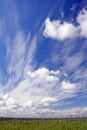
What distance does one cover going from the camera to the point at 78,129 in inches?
2913

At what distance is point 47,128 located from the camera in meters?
77.3

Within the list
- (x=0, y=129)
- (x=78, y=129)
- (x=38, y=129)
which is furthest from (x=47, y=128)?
(x=0, y=129)

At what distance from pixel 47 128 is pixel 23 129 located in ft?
25.7

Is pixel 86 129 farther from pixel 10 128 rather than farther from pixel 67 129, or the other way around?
pixel 10 128

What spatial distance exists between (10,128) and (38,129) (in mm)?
9211

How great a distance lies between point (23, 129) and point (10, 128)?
168 inches

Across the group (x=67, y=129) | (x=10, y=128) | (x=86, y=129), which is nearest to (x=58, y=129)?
(x=67, y=129)

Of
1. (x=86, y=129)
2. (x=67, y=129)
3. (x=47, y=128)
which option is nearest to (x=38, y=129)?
(x=47, y=128)

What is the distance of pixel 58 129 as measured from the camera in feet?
238

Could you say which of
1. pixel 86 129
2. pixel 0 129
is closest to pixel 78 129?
pixel 86 129

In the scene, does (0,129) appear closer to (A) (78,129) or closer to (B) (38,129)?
(B) (38,129)

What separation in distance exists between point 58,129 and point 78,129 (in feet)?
21.2

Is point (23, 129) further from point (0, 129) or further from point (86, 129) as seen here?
point (86, 129)

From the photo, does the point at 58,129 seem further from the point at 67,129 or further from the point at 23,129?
the point at 23,129
